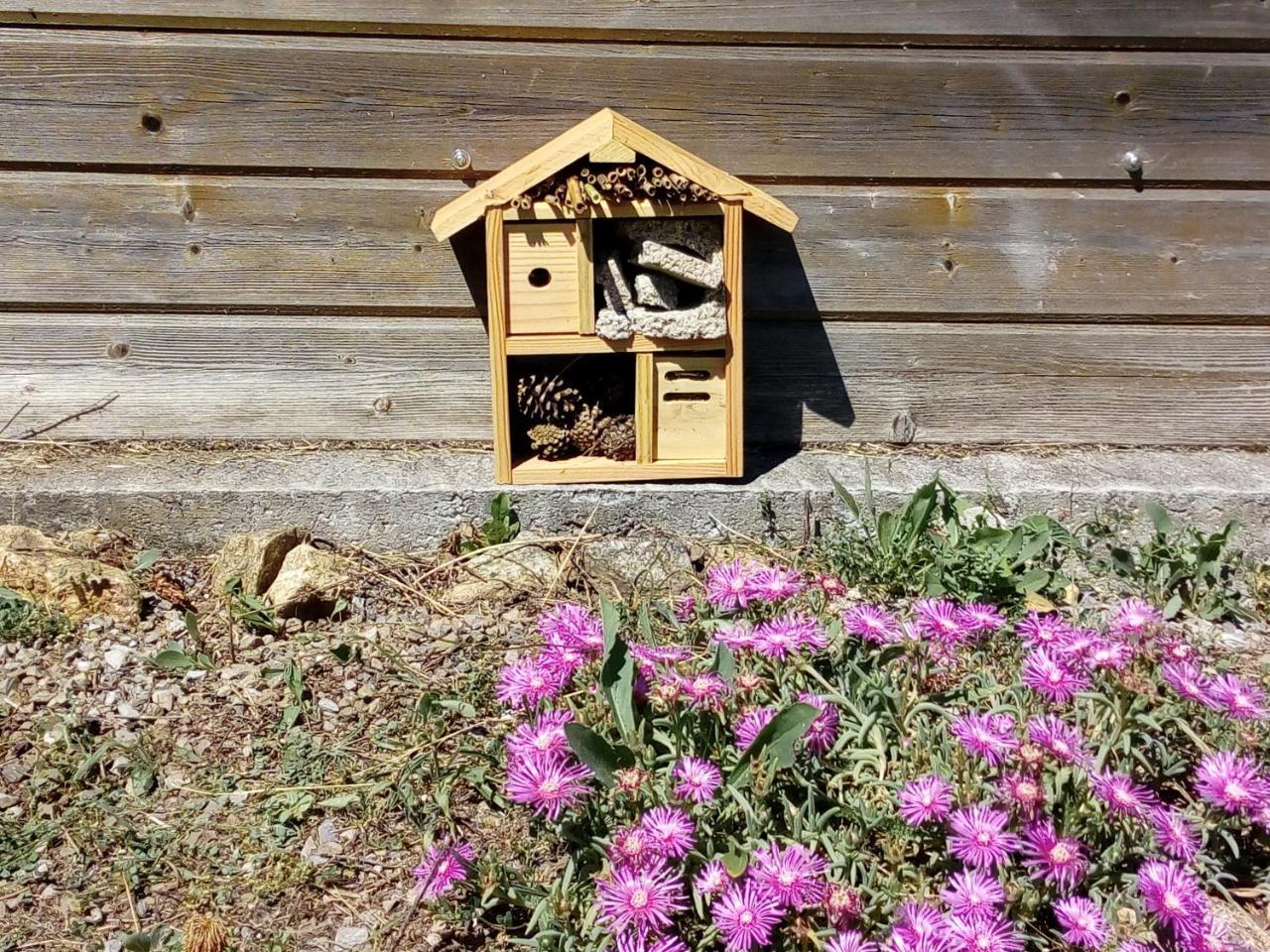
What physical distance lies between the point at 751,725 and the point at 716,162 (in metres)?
1.88

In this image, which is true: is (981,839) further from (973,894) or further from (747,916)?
(747,916)

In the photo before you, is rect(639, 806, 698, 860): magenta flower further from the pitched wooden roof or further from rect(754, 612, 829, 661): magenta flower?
the pitched wooden roof

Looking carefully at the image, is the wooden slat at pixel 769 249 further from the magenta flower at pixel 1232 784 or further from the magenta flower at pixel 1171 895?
the magenta flower at pixel 1171 895

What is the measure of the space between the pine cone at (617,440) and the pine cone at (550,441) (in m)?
0.09

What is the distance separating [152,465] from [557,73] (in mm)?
1546

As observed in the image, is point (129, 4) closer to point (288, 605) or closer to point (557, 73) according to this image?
point (557, 73)

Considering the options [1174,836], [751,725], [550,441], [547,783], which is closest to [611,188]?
[550,441]

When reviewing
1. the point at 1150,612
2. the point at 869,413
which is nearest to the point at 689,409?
the point at 869,413

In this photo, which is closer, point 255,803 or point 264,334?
point 255,803

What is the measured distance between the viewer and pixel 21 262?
2.97 metres

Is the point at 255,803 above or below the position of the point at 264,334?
below

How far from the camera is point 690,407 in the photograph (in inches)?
113

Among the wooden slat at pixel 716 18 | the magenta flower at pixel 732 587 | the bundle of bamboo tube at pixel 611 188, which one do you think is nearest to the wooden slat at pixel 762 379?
the bundle of bamboo tube at pixel 611 188

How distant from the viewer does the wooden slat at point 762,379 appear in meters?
3.07
